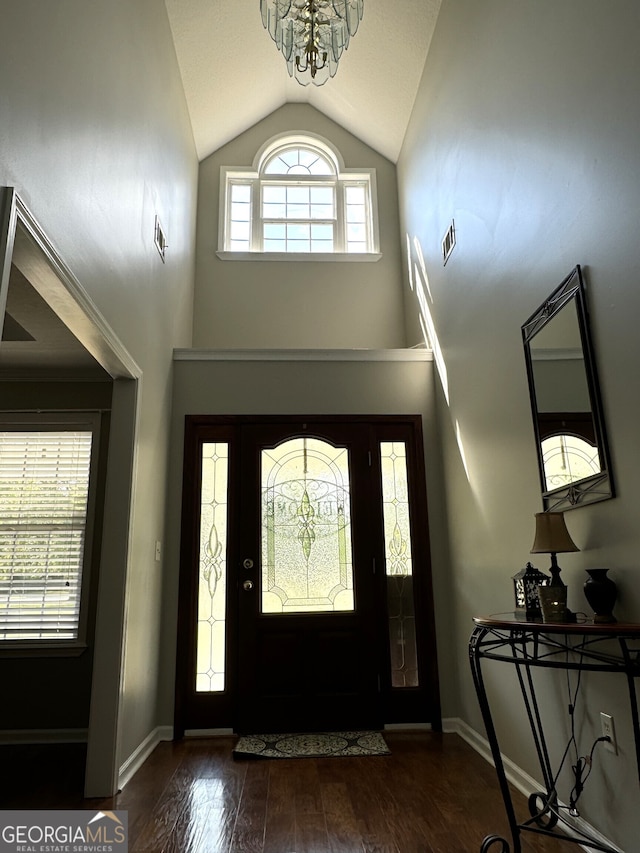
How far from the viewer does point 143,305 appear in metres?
3.43

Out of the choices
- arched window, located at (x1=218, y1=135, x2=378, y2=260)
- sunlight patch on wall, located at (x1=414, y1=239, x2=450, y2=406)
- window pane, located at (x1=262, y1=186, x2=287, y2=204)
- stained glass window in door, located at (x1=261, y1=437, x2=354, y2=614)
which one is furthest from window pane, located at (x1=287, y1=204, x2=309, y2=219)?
stained glass window in door, located at (x1=261, y1=437, x2=354, y2=614)

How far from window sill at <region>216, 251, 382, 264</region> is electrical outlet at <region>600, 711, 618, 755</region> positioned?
431cm

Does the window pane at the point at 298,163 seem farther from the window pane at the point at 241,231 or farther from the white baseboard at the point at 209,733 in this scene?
the white baseboard at the point at 209,733

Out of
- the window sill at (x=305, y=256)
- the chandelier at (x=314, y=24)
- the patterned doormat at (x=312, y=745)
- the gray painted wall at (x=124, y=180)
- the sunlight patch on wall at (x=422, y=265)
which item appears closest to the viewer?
the gray painted wall at (x=124, y=180)

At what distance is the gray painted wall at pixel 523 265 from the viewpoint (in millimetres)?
1912

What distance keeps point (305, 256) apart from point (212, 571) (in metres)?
3.00

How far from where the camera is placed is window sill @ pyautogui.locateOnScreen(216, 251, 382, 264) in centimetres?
542

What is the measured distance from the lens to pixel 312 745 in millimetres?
3564

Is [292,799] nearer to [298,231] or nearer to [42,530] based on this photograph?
[42,530]

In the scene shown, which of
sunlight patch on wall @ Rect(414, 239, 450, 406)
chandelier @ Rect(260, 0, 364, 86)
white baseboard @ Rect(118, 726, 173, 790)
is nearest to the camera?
white baseboard @ Rect(118, 726, 173, 790)

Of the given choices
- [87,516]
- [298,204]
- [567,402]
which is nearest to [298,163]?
[298,204]

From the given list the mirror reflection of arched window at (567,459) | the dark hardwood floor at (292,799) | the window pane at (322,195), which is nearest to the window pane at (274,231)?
the window pane at (322,195)

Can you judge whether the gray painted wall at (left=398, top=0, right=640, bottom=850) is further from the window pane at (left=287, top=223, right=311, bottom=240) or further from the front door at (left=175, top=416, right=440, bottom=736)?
the window pane at (left=287, top=223, right=311, bottom=240)

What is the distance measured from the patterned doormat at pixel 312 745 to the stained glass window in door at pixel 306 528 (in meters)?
0.77
